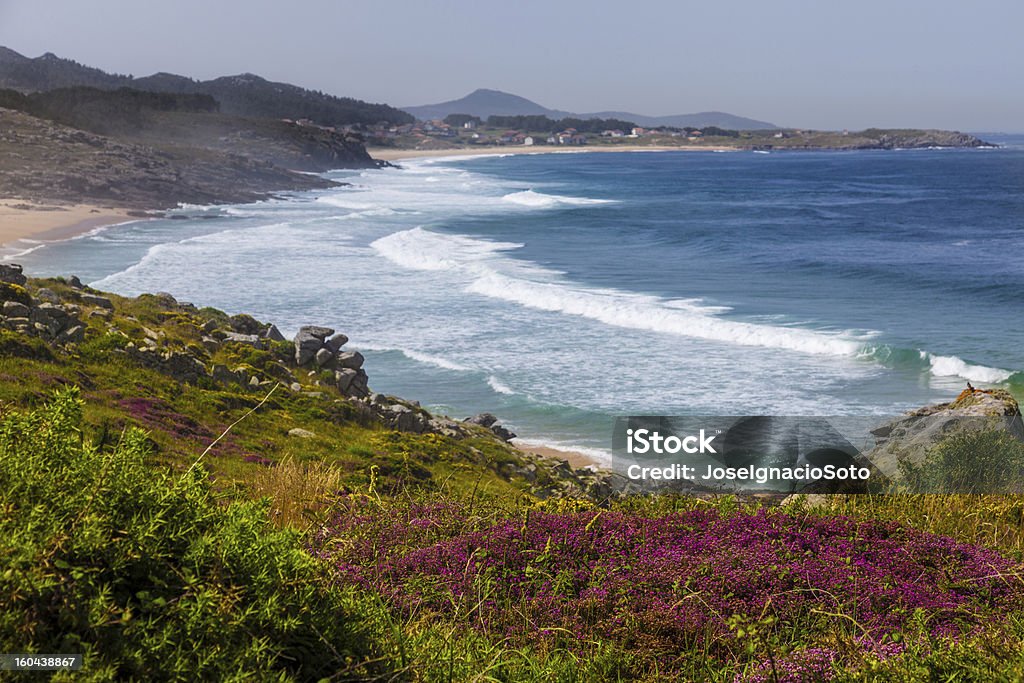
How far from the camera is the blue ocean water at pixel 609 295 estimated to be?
20.2 metres

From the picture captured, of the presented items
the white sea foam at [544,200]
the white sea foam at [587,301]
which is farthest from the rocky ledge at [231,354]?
the white sea foam at [544,200]

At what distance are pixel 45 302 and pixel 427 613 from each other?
10.1 m

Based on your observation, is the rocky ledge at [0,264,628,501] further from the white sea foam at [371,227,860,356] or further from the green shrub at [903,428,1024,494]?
the white sea foam at [371,227,860,356]

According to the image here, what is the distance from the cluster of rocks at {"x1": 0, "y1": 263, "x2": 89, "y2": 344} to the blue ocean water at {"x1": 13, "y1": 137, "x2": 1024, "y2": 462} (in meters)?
8.18

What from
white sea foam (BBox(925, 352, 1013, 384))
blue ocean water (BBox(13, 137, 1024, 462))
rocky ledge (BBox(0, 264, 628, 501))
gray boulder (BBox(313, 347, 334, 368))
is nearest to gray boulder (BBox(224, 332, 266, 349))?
rocky ledge (BBox(0, 264, 628, 501))

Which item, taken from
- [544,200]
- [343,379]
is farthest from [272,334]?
[544,200]

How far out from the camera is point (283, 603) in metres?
2.94

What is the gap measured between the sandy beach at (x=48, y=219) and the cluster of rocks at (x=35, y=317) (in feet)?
94.5

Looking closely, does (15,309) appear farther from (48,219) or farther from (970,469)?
(48,219)

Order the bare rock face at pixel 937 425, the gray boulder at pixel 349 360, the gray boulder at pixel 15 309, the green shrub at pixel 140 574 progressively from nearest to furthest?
the green shrub at pixel 140 574 → the bare rock face at pixel 937 425 → the gray boulder at pixel 15 309 → the gray boulder at pixel 349 360

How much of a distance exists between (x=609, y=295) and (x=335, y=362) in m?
16.5

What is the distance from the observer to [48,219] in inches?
1844

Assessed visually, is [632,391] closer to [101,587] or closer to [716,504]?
[716,504]

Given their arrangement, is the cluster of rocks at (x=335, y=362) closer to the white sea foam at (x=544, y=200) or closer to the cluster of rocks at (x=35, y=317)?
the cluster of rocks at (x=35, y=317)
